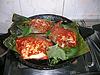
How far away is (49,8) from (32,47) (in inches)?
16.0

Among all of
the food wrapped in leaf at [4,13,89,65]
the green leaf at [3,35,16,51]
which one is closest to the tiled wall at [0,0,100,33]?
the food wrapped in leaf at [4,13,89,65]

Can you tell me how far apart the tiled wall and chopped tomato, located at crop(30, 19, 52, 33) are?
0.58 ft

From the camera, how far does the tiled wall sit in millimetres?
1210

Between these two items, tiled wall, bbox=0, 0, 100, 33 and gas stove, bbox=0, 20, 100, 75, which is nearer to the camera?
gas stove, bbox=0, 20, 100, 75

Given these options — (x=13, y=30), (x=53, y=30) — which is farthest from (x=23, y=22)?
(x=53, y=30)

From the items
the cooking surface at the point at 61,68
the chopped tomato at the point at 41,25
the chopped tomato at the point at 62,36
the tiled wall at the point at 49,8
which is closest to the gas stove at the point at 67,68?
the cooking surface at the point at 61,68

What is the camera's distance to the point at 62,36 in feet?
3.30

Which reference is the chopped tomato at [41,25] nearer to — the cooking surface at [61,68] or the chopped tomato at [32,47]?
the chopped tomato at [32,47]

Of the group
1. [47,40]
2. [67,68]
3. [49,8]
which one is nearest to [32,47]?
[47,40]

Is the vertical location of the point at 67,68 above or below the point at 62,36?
below

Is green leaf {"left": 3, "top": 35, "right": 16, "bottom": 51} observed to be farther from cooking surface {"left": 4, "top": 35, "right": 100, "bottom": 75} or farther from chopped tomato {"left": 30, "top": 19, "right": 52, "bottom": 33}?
chopped tomato {"left": 30, "top": 19, "right": 52, "bottom": 33}

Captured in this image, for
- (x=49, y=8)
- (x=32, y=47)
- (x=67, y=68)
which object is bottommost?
(x=67, y=68)

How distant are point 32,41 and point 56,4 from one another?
0.38m

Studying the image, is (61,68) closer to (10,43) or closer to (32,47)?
(32,47)
